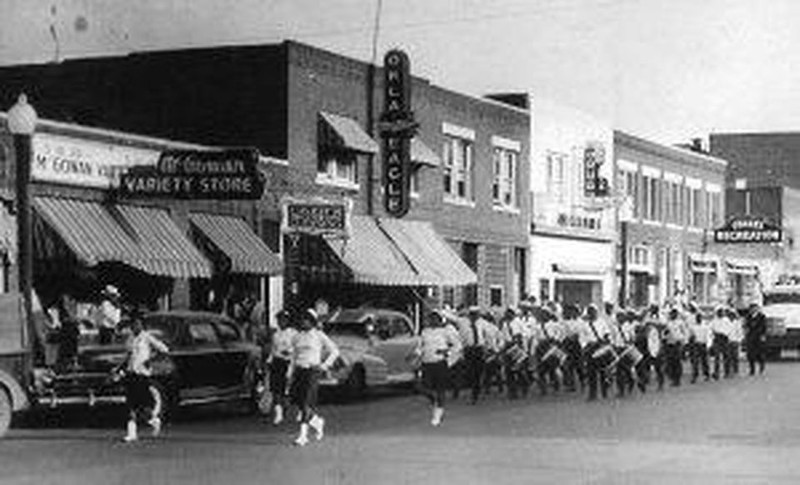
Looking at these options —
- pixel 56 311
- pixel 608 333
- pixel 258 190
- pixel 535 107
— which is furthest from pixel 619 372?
pixel 535 107

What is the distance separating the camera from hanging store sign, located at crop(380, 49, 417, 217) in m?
35.4

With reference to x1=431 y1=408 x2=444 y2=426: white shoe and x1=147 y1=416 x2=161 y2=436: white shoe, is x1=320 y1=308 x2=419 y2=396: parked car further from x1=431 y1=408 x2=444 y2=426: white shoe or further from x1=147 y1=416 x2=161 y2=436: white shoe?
x1=147 y1=416 x2=161 y2=436: white shoe

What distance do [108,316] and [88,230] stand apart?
91.8 inches

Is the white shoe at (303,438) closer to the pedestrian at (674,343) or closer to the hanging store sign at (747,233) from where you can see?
the pedestrian at (674,343)

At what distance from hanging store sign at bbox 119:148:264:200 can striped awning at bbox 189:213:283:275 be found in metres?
2.01

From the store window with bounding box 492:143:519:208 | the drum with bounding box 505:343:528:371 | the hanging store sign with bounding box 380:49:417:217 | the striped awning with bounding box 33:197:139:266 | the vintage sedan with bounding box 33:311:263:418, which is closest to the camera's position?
the vintage sedan with bounding box 33:311:263:418

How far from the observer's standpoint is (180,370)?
2084cm

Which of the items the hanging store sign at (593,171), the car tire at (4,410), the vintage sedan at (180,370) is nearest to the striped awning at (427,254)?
the hanging store sign at (593,171)

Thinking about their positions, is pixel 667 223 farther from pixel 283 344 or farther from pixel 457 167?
pixel 283 344

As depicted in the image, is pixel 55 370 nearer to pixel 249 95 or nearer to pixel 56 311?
pixel 56 311

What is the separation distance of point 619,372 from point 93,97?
47.6 ft

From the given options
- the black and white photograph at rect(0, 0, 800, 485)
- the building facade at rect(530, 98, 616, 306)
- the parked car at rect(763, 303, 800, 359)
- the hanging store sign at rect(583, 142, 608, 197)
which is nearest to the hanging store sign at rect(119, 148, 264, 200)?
the black and white photograph at rect(0, 0, 800, 485)

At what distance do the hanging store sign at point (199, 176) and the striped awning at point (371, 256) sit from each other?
607cm

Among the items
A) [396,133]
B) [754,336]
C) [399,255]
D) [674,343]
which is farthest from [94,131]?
[754,336]
